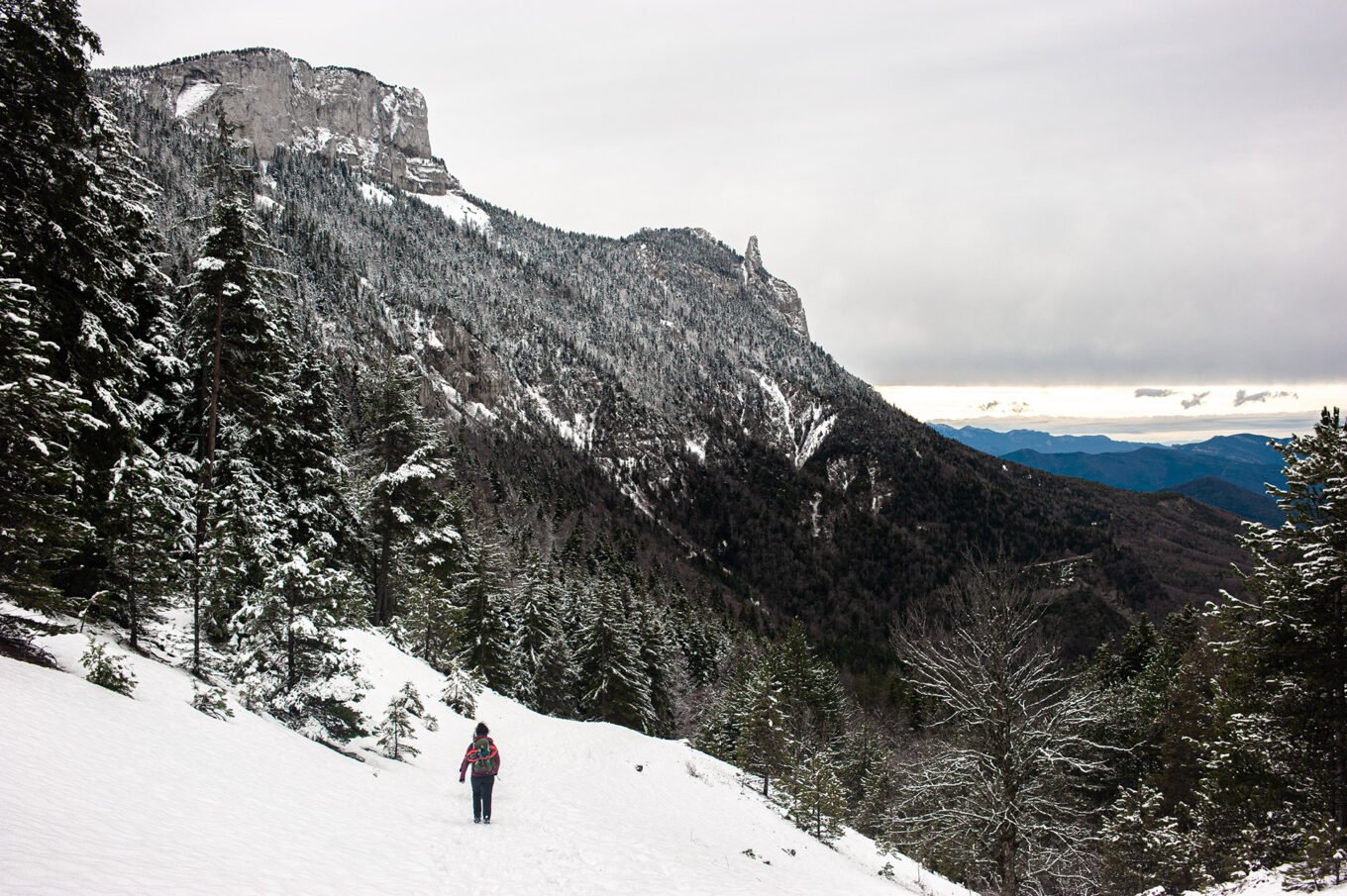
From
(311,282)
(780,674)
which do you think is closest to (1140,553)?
(780,674)

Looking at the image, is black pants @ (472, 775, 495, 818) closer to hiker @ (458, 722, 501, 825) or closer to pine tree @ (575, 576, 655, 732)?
hiker @ (458, 722, 501, 825)

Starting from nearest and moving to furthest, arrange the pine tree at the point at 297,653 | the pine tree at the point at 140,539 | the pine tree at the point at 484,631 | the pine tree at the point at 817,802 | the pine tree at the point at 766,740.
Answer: the pine tree at the point at 140,539 → the pine tree at the point at 297,653 → the pine tree at the point at 817,802 → the pine tree at the point at 766,740 → the pine tree at the point at 484,631

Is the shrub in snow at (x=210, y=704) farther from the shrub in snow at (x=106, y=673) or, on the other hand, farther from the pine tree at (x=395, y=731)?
the pine tree at (x=395, y=731)

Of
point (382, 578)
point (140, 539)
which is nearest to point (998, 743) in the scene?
point (140, 539)

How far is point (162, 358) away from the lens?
15.2m

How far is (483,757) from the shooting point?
10.9 meters

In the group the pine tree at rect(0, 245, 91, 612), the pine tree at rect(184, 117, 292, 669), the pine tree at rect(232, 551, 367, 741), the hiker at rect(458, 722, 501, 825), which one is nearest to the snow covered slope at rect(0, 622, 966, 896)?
the hiker at rect(458, 722, 501, 825)

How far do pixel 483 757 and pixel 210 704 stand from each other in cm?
516

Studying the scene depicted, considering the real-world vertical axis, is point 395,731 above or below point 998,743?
below

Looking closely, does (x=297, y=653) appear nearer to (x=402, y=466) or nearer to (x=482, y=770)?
(x=482, y=770)

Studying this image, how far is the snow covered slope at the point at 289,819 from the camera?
5641mm

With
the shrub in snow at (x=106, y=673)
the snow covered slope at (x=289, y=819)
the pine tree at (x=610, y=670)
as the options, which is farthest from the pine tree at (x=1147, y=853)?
the pine tree at (x=610, y=670)

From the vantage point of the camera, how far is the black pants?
35.3 ft

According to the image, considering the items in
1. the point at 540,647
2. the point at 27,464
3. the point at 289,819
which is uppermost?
the point at 27,464
